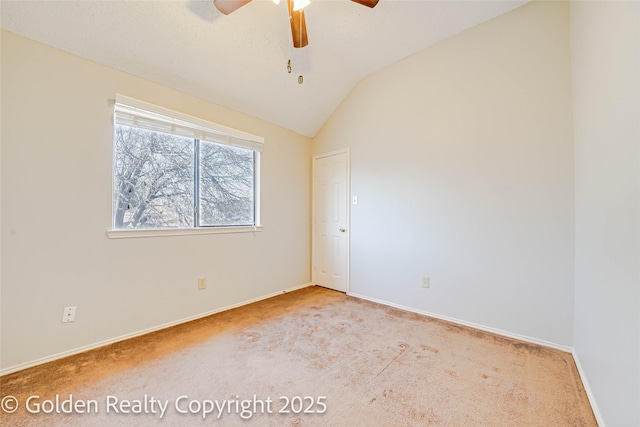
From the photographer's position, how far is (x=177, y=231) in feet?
8.45

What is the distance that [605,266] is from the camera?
1379 millimetres

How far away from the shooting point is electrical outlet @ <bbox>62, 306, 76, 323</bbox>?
1957mm

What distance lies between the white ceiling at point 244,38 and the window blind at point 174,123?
29 centimetres

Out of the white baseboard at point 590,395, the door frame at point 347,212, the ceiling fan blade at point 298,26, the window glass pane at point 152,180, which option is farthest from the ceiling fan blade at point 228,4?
the white baseboard at point 590,395

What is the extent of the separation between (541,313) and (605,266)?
101 cm

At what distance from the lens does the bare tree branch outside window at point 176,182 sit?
2314 millimetres

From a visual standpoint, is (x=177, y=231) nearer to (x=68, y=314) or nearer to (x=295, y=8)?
(x=68, y=314)

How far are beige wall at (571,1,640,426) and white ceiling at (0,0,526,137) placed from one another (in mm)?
1222

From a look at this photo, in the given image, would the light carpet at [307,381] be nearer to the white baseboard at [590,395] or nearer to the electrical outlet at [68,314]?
the white baseboard at [590,395]

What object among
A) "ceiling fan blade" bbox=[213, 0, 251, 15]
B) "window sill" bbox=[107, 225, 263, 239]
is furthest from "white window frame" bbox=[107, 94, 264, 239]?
Result: "ceiling fan blade" bbox=[213, 0, 251, 15]

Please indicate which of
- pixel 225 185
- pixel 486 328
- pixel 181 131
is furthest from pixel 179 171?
pixel 486 328

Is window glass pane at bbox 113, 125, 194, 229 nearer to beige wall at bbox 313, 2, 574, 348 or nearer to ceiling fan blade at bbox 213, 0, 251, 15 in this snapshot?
ceiling fan blade at bbox 213, 0, 251, 15

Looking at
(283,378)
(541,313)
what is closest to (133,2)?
(283,378)

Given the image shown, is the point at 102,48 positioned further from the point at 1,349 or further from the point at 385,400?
the point at 385,400
